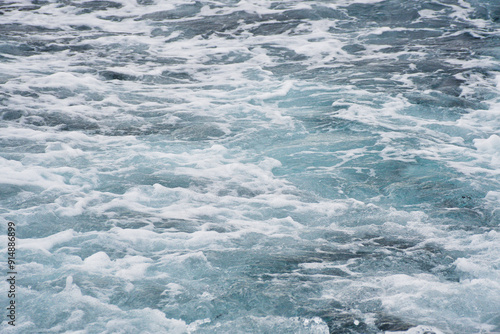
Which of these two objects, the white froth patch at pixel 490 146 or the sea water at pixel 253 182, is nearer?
the sea water at pixel 253 182

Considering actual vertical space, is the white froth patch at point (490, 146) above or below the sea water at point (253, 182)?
below

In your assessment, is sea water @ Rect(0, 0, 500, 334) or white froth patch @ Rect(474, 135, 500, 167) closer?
sea water @ Rect(0, 0, 500, 334)

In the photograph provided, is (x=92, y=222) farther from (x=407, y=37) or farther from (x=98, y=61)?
(x=407, y=37)

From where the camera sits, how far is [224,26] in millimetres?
14727

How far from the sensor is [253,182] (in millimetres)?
6547

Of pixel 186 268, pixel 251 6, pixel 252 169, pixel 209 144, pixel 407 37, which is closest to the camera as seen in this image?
pixel 186 268

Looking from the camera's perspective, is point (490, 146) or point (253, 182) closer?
point (253, 182)

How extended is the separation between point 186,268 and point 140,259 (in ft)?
1.60

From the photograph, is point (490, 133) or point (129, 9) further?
point (129, 9)

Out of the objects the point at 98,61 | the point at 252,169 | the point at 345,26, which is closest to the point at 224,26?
the point at 345,26

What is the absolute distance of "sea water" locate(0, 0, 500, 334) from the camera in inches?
166

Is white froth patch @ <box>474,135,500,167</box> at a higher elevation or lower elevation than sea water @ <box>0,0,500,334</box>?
lower

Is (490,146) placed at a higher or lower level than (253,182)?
lower

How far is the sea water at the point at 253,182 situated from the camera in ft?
13.8
